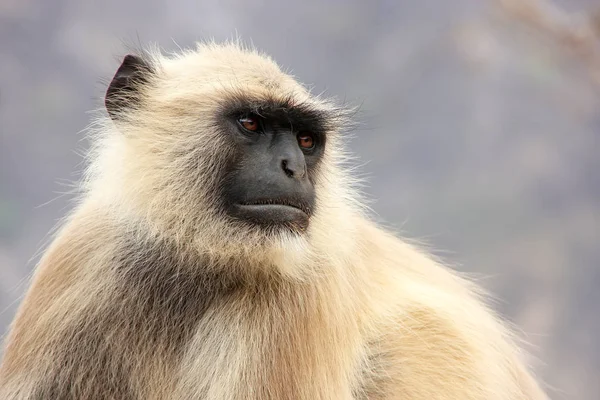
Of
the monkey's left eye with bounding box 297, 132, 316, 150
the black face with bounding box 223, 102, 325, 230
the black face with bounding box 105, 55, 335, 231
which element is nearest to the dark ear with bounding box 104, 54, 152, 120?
the black face with bounding box 105, 55, 335, 231

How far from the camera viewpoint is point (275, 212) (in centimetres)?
255

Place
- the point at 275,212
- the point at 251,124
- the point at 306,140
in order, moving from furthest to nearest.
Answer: the point at 306,140
the point at 251,124
the point at 275,212

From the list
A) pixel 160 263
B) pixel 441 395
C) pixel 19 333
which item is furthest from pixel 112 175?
pixel 441 395

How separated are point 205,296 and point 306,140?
708mm

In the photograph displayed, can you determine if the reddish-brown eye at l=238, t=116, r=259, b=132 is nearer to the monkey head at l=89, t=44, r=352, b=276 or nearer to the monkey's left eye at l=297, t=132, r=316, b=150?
the monkey head at l=89, t=44, r=352, b=276

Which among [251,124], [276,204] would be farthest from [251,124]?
[276,204]

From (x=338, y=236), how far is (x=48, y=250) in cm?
123

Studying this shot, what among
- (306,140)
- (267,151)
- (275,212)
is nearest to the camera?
(275,212)

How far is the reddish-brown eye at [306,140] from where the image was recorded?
9.46 ft

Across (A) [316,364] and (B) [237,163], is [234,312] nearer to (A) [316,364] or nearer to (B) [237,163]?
(A) [316,364]

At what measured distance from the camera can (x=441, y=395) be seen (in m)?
2.93

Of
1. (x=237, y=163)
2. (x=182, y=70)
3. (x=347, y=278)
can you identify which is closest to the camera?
(x=237, y=163)

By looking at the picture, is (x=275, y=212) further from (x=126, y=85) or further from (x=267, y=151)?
(x=126, y=85)

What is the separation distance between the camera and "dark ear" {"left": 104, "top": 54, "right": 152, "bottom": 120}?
2965mm
